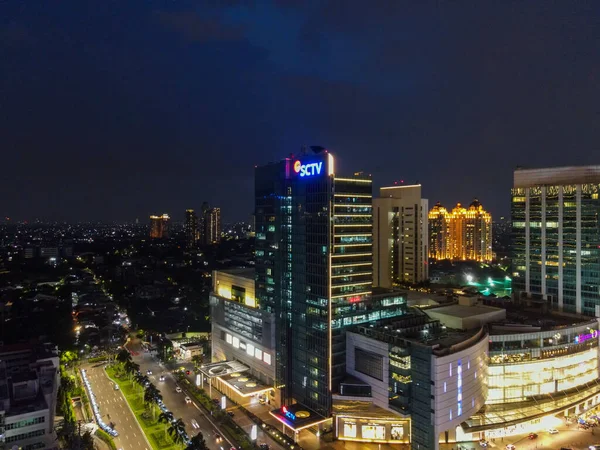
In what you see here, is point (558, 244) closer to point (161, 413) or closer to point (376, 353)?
point (376, 353)

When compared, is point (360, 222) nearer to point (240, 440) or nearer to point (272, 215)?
point (272, 215)

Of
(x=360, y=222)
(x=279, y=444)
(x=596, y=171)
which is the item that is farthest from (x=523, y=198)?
(x=279, y=444)

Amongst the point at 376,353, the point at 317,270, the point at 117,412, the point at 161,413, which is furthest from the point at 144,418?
the point at 376,353

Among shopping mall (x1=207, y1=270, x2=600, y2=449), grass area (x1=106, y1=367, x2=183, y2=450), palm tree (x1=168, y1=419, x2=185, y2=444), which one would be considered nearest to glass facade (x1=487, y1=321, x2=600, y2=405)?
shopping mall (x1=207, y1=270, x2=600, y2=449)

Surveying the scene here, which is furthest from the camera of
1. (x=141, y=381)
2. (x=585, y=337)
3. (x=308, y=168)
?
(x=141, y=381)

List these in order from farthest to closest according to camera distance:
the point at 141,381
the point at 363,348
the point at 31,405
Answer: the point at 141,381 → the point at 31,405 → the point at 363,348

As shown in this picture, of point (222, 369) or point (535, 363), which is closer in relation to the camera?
point (535, 363)

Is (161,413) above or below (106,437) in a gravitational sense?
above
